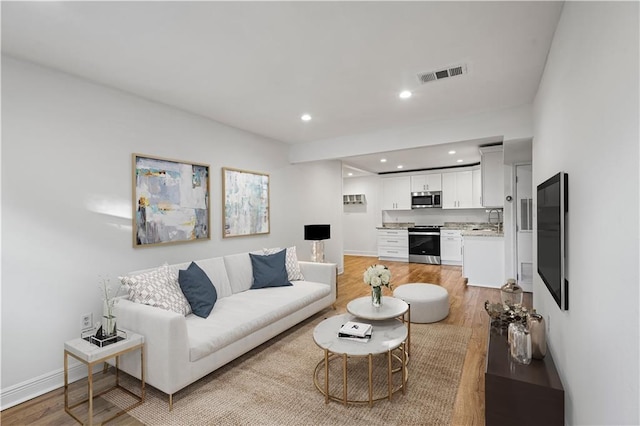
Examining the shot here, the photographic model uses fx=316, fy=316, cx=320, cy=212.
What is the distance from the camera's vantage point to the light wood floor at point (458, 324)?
83.4 inches

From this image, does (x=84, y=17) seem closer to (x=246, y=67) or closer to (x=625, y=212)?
(x=246, y=67)

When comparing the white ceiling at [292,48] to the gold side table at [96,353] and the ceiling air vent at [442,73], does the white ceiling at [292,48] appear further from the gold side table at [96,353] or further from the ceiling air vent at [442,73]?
the gold side table at [96,353]

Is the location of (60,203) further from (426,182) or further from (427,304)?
(426,182)

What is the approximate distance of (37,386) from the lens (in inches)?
95.0

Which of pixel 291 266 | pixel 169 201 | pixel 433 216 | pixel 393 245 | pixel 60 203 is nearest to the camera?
pixel 60 203

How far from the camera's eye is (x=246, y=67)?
8.43ft

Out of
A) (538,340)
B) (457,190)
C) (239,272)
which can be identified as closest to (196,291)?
(239,272)

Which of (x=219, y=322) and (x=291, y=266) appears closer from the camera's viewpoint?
(x=219, y=322)

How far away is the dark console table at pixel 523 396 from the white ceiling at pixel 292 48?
2.14 meters

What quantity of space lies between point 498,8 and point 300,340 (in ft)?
10.4

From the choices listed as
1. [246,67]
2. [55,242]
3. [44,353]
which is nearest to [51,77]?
[55,242]

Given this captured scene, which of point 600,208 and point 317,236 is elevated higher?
point 600,208

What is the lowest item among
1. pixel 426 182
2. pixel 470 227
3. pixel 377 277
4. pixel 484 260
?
pixel 484 260

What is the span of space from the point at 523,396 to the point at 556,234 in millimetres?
933
